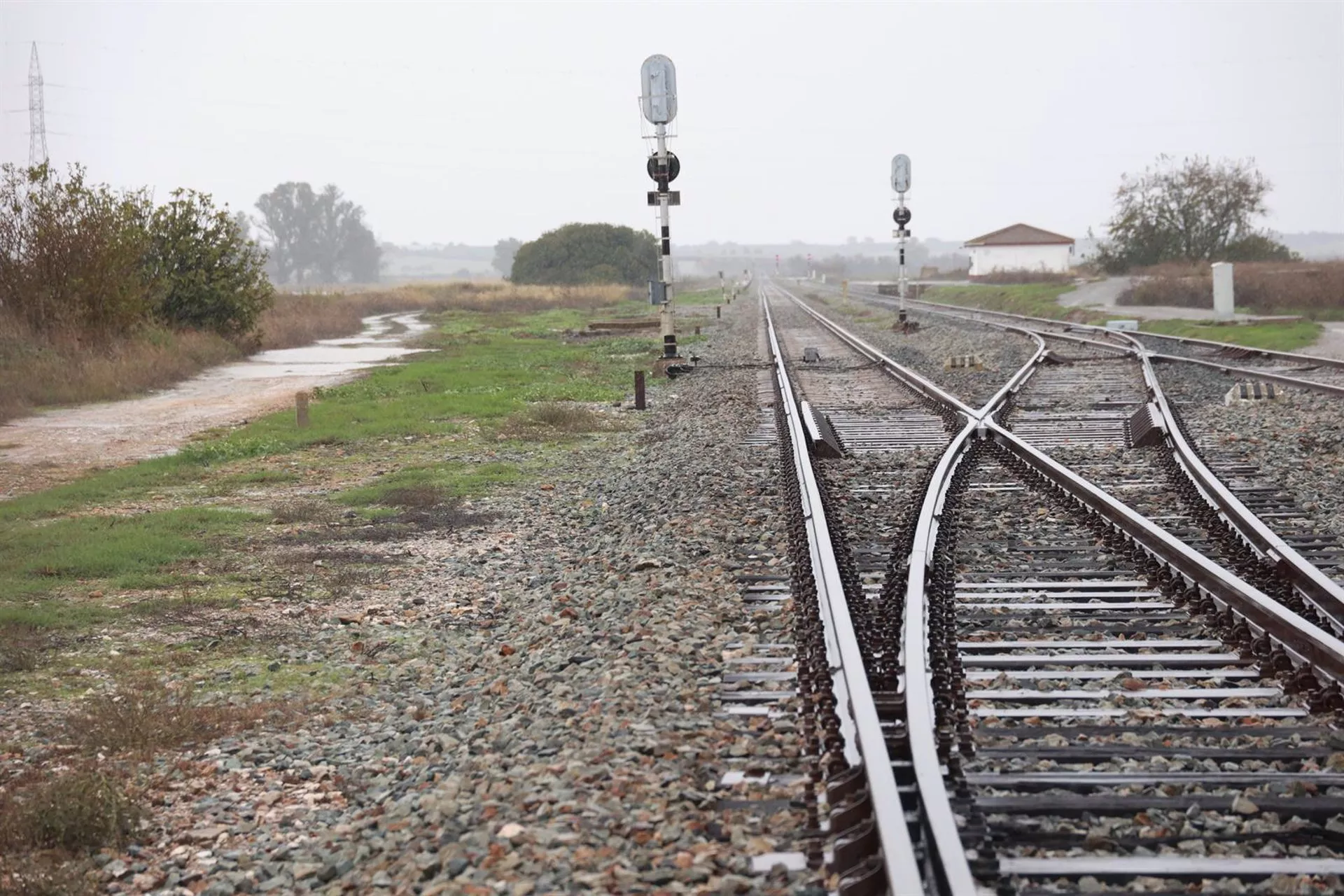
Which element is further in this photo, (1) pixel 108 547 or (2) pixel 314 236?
(2) pixel 314 236

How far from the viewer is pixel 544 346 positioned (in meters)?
33.8

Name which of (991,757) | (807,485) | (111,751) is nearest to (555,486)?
(807,485)

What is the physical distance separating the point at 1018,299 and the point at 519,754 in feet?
164

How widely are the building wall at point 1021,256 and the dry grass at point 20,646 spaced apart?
278 ft

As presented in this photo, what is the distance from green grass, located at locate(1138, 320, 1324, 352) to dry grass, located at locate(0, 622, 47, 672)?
21.2 meters

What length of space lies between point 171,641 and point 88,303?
2009 centimetres

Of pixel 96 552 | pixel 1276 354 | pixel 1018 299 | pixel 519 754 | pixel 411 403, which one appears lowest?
pixel 519 754

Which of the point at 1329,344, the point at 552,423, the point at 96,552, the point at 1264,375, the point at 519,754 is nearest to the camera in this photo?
the point at 519,754

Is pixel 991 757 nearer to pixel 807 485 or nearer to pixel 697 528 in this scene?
pixel 697 528

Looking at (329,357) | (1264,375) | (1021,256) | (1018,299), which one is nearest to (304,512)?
(1264,375)

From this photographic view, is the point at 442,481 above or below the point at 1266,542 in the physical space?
below

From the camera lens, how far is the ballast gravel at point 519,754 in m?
4.02

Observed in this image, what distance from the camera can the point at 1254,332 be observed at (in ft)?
89.4

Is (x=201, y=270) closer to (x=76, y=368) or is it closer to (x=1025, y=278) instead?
(x=76, y=368)
